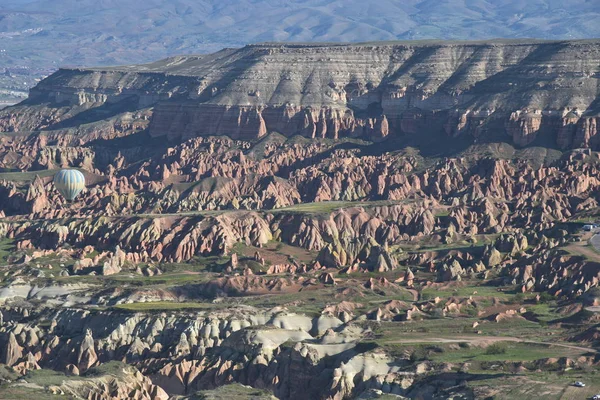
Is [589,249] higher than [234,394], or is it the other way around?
[589,249]

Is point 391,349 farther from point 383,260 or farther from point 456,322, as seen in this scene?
point 383,260

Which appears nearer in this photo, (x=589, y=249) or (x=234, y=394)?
(x=234, y=394)

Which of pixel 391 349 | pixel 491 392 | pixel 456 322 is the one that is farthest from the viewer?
pixel 456 322

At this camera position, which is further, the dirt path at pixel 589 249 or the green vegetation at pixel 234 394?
the dirt path at pixel 589 249

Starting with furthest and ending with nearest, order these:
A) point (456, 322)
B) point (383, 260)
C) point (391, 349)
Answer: point (383, 260)
point (456, 322)
point (391, 349)

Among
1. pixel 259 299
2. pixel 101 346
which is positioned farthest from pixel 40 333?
pixel 259 299

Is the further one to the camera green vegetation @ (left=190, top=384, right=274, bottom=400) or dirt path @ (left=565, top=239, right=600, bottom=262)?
dirt path @ (left=565, top=239, right=600, bottom=262)

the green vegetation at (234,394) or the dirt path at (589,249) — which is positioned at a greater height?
the dirt path at (589,249)

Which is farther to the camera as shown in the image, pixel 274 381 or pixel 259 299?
pixel 259 299

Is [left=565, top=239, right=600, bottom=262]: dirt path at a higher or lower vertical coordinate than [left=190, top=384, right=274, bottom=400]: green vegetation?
higher
